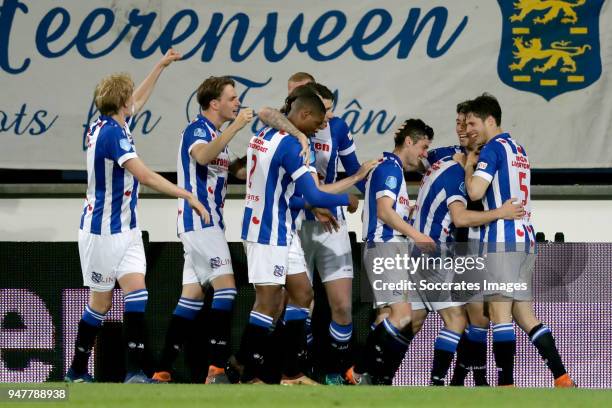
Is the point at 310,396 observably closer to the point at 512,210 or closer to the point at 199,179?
the point at 512,210

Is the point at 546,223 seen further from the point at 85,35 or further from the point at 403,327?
the point at 85,35

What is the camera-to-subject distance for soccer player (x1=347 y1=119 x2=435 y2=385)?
828 centimetres

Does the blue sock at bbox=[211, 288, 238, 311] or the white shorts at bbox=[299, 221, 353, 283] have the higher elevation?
the white shorts at bbox=[299, 221, 353, 283]

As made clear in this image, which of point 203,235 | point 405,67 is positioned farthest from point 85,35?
point 203,235

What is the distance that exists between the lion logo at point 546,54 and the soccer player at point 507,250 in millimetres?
2924

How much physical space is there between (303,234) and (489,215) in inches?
46.7

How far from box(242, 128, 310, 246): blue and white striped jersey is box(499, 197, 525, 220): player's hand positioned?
1203 mm

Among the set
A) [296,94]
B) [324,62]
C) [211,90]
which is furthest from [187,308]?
[324,62]

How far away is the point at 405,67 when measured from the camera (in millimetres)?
10914

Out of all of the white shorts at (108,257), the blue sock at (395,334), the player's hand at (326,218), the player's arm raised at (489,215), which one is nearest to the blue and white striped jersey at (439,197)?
the player's arm raised at (489,215)

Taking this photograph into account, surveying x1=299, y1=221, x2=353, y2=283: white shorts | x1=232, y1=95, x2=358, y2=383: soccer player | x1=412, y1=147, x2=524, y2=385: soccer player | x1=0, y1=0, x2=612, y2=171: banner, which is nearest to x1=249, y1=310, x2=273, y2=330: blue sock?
x1=232, y1=95, x2=358, y2=383: soccer player

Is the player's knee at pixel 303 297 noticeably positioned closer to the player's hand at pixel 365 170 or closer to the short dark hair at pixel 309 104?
the player's hand at pixel 365 170

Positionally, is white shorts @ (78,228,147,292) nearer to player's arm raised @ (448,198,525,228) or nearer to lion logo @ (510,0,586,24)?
player's arm raised @ (448,198,525,228)

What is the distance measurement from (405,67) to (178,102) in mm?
1767
